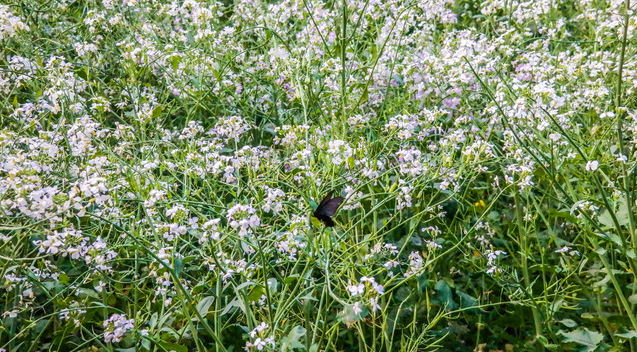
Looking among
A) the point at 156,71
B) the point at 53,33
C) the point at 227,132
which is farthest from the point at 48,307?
the point at 53,33

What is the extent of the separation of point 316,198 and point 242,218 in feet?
1.31

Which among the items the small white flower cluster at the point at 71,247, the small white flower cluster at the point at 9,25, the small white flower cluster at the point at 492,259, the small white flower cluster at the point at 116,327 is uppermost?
the small white flower cluster at the point at 9,25

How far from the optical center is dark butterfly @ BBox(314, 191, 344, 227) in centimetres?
188

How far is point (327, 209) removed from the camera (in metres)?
1.91

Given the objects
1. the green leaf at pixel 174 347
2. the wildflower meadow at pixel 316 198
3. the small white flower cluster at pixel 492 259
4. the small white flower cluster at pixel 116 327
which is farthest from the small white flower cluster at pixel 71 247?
the small white flower cluster at pixel 492 259

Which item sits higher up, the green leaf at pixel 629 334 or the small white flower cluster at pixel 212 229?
the small white flower cluster at pixel 212 229

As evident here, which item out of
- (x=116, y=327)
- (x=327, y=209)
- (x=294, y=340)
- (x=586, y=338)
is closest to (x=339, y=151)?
(x=327, y=209)

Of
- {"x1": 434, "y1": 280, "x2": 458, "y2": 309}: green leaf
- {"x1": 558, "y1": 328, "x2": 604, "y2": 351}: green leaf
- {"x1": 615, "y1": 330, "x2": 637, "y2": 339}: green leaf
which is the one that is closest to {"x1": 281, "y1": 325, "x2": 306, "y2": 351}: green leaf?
{"x1": 434, "y1": 280, "x2": 458, "y2": 309}: green leaf

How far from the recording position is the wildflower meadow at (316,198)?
2.12 meters

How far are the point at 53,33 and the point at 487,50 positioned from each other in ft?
8.31

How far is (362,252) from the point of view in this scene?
2553mm

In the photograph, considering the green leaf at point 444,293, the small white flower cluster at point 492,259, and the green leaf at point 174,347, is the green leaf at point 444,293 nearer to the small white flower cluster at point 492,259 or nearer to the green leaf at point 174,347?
the small white flower cluster at point 492,259

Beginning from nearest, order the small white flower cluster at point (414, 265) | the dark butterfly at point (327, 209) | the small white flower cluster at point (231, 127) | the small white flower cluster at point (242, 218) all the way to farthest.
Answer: the small white flower cluster at point (242, 218), the dark butterfly at point (327, 209), the small white flower cluster at point (414, 265), the small white flower cluster at point (231, 127)

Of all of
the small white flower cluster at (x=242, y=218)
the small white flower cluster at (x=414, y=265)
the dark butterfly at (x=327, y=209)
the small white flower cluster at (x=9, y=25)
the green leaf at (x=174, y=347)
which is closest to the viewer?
the small white flower cluster at (x=242, y=218)
